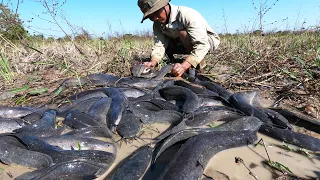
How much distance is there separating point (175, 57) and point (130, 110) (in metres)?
3.45

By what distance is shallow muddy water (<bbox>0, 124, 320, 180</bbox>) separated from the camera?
73.1 inches

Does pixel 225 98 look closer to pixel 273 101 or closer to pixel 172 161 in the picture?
pixel 273 101

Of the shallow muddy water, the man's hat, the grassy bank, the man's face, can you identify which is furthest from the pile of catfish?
the man's face

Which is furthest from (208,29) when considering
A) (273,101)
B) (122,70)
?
(273,101)

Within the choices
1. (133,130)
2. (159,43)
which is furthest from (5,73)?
(133,130)

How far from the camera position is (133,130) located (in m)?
2.41

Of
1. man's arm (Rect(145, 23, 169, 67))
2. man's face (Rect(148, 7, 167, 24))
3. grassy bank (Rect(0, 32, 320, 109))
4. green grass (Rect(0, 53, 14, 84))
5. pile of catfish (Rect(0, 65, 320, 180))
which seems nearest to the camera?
pile of catfish (Rect(0, 65, 320, 180))

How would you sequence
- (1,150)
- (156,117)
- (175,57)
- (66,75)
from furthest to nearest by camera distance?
(175,57) < (66,75) < (156,117) < (1,150)

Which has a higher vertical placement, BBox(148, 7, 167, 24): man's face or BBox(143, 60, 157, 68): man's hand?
BBox(148, 7, 167, 24): man's face

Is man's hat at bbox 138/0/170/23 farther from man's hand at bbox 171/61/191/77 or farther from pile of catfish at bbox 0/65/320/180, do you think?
pile of catfish at bbox 0/65/320/180

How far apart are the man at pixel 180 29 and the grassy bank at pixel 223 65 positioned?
0.36 meters

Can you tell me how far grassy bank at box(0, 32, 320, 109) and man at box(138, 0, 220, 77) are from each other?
36cm

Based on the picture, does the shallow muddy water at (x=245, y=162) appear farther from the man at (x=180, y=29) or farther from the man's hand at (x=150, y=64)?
the man's hand at (x=150, y=64)

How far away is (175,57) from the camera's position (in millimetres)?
6031
